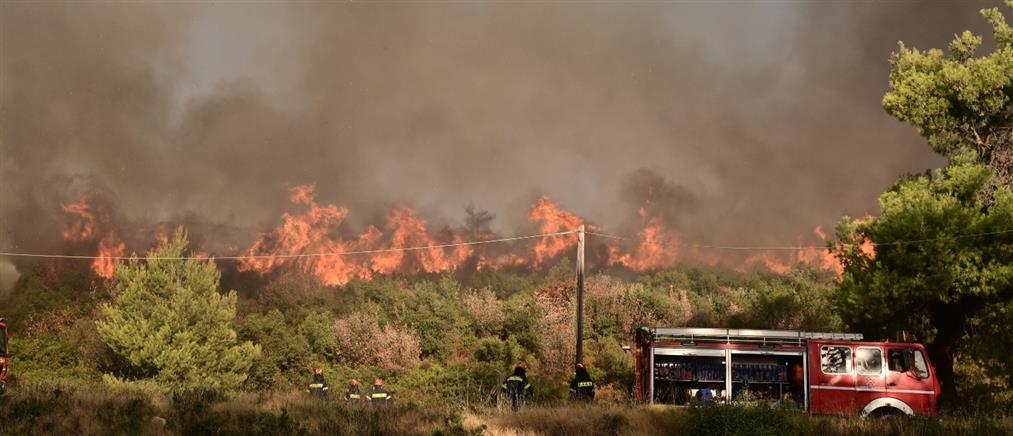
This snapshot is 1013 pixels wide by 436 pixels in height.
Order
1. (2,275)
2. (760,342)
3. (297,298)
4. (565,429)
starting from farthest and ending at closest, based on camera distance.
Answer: (2,275), (297,298), (760,342), (565,429)

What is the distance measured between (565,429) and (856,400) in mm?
6218

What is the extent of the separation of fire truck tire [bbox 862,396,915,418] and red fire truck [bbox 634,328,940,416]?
20 mm

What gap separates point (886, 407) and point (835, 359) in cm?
131

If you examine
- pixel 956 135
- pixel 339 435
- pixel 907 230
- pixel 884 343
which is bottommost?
pixel 339 435

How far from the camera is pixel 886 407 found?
Result: 17.6 meters

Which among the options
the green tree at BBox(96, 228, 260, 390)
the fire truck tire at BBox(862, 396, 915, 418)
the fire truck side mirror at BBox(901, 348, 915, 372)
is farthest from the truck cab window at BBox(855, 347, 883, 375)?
the green tree at BBox(96, 228, 260, 390)

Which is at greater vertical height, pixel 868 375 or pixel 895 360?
pixel 895 360

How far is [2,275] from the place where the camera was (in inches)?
3051

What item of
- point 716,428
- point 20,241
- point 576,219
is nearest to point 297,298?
point 576,219

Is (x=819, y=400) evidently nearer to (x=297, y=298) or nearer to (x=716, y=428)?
(x=716, y=428)

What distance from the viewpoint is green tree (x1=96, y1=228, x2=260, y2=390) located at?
1654 inches

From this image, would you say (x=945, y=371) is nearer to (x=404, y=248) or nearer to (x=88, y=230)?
(x=404, y=248)

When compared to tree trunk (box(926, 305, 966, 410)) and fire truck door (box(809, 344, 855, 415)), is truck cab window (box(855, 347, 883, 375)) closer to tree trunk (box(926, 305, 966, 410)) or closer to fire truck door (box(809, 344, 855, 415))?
fire truck door (box(809, 344, 855, 415))

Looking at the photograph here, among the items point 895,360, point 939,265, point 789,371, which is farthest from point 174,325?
point 895,360
